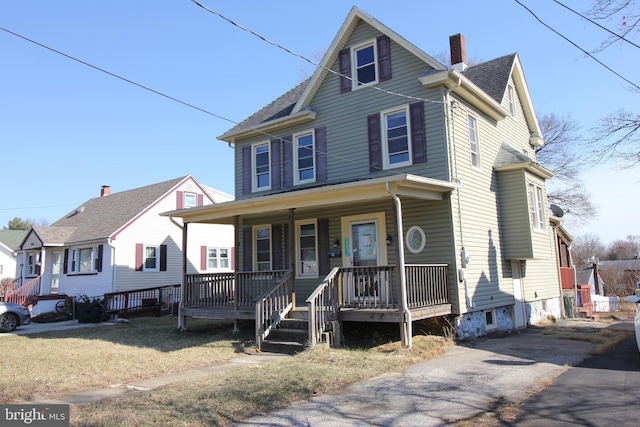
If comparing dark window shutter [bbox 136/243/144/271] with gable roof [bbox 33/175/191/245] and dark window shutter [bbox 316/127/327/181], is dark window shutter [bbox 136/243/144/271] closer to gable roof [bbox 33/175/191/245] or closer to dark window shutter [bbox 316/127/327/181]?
gable roof [bbox 33/175/191/245]

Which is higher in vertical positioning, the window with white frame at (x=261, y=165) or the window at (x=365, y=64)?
the window at (x=365, y=64)

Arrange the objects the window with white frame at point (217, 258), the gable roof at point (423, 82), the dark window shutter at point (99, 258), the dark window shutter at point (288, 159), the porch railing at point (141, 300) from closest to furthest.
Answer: the gable roof at point (423, 82)
the dark window shutter at point (288, 159)
the porch railing at point (141, 300)
the dark window shutter at point (99, 258)
the window with white frame at point (217, 258)

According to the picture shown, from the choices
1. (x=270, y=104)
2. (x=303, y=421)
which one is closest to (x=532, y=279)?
(x=270, y=104)

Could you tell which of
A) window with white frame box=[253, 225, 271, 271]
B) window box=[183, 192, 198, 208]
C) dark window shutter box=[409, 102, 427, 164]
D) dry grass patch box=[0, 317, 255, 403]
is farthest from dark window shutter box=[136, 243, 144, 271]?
dark window shutter box=[409, 102, 427, 164]

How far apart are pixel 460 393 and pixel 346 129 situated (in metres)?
8.98

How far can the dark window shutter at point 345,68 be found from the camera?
558 inches

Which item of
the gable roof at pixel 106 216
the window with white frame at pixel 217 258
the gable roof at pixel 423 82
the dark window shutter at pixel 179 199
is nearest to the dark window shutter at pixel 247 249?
the gable roof at pixel 423 82

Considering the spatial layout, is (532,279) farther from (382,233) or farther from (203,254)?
(203,254)

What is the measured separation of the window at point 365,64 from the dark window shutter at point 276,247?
4.99m

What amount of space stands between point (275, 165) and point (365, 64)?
4191 millimetres

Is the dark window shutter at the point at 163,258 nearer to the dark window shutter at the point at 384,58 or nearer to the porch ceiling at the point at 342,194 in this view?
the porch ceiling at the point at 342,194

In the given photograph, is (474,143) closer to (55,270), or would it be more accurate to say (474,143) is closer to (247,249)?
(247,249)

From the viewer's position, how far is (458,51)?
664 inches

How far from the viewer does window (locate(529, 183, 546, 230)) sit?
49.0 ft
